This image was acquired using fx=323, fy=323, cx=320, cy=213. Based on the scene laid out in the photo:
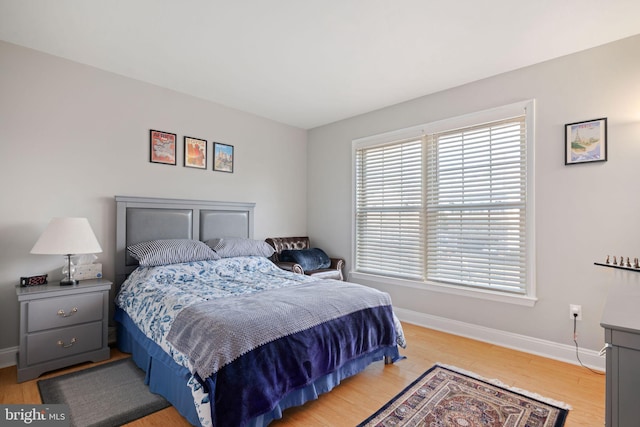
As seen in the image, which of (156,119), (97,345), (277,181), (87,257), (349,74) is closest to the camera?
(97,345)

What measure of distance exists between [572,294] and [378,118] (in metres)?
2.77

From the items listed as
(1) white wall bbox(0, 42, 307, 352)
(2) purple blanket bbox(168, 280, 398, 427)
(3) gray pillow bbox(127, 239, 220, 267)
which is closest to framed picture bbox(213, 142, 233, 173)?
(1) white wall bbox(0, 42, 307, 352)

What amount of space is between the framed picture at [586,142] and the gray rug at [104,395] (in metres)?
3.66

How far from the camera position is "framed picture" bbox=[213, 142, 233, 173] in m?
3.99

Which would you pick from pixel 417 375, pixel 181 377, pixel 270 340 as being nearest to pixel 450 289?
pixel 417 375

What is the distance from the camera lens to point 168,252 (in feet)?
10.0

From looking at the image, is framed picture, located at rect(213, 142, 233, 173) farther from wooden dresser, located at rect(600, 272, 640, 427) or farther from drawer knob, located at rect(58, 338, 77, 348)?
wooden dresser, located at rect(600, 272, 640, 427)

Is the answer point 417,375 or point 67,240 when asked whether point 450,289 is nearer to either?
point 417,375

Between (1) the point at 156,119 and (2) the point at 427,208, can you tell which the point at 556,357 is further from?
(1) the point at 156,119

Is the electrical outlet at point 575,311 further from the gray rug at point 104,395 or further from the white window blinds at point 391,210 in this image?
the gray rug at point 104,395

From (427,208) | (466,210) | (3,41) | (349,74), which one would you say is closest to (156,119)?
(3,41)

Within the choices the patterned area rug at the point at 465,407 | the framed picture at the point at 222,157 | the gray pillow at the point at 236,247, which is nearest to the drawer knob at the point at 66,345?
the gray pillow at the point at 236,247

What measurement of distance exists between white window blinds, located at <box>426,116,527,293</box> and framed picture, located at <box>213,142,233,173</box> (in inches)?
96.1

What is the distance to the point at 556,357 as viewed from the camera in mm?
2812
